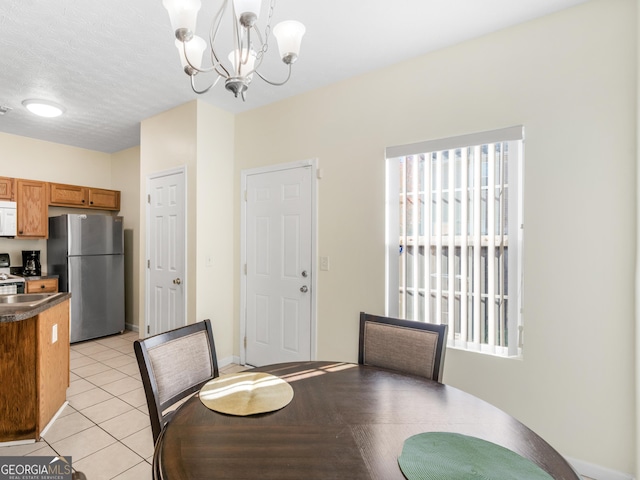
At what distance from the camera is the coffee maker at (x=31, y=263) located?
434cm

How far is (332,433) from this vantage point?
1.10 m

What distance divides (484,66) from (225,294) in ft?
9.83

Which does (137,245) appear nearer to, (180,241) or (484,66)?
(180,241)

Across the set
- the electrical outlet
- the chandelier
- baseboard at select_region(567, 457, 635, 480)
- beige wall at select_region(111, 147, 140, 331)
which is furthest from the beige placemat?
beige wall at select_region(111, 147, 140, 331)

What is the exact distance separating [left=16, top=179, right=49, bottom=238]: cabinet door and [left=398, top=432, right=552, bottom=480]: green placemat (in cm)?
503

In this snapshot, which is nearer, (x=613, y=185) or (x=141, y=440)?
(x=613, y=185)

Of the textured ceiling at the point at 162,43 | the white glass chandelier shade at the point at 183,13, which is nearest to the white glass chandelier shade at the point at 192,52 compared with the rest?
the white glass chandelier shade at the point at 183,13

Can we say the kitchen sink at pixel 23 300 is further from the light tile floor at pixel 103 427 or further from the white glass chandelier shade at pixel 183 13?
the white glass chandelier shade at pixel 183 13

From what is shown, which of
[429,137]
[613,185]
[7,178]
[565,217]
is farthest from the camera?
[7,178]

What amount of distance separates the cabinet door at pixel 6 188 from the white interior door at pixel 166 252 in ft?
5.83

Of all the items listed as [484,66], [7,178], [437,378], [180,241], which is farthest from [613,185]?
[7,178]

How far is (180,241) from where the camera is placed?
3541 mm

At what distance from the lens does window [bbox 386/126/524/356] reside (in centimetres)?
222

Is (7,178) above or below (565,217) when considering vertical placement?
above
